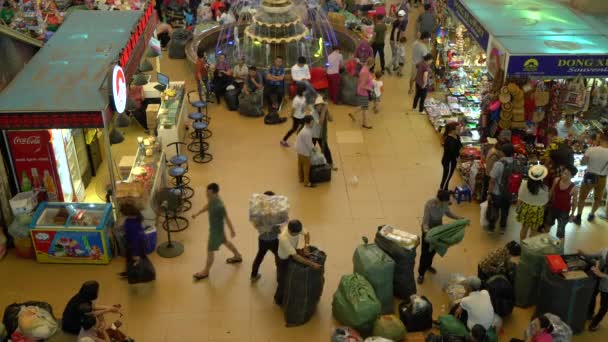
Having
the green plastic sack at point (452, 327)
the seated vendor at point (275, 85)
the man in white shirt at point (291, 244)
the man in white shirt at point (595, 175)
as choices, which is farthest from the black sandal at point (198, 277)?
the man in white shirt at point (595, 175)

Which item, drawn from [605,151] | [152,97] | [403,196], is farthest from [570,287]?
[152,97]

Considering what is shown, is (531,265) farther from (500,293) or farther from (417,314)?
(417,314)

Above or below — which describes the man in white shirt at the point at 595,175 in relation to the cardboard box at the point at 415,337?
above

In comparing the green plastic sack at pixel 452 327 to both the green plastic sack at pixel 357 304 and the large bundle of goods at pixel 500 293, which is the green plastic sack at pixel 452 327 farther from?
the green plastic sack at pixel 357 304

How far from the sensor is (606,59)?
10703 mm

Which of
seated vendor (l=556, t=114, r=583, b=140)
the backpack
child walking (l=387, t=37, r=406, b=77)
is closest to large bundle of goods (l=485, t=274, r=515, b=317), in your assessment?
the backpack

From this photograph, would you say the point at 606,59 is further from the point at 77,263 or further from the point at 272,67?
the point at 77,263

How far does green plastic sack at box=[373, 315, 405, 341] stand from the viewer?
7969 millimetres

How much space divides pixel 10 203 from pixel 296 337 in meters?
4.62

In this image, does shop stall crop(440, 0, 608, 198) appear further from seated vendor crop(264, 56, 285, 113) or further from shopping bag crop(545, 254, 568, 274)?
seated vendor crop(264, 56, 285, 113)

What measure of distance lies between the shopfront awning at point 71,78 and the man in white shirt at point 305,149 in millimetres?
3157

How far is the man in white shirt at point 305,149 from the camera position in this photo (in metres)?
10.9

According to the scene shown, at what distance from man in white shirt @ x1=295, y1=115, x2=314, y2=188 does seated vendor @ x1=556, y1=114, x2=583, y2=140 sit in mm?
4608

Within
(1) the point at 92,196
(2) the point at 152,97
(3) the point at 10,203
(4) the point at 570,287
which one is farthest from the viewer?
(2) the point at 152,97
